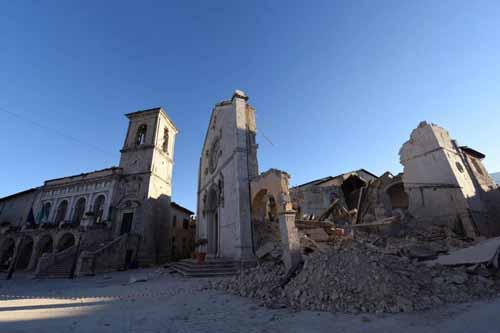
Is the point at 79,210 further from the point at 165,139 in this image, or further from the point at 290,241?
the point at 290,241

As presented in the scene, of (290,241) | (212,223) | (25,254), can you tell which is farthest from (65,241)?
(290,241)

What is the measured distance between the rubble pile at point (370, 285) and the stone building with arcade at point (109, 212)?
57.0 ft

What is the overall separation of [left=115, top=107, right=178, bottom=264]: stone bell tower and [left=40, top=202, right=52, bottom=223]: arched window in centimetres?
915

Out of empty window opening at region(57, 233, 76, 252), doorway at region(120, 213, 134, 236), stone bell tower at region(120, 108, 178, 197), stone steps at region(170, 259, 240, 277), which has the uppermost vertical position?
stone bell tower at region(120, 108, 178, 197)

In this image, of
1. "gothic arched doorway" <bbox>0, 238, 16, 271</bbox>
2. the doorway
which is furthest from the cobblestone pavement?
"gothic arched doorway" <bbox>0, 238, 16, 271</bbox>

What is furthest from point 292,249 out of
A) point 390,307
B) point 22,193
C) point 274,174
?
point 22,193

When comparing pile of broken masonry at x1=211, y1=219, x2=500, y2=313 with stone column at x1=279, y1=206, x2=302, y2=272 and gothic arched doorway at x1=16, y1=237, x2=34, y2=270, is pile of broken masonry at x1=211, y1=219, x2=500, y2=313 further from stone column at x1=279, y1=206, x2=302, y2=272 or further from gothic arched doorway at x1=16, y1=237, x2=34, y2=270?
gothic arched doorway at x1=16, y1=237, x2=34, y2=270

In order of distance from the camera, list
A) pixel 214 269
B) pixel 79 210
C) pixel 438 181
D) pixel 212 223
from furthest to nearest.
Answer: pixel 79 210
pixel 212 223
pixel 438 181
pixel 214 269

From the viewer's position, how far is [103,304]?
556cm

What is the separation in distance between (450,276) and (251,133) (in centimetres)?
1166

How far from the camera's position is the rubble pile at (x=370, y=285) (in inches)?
164

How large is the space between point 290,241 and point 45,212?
29.5 meters

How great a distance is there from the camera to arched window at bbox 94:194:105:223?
21.8 meters

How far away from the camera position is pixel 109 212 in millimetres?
21156
